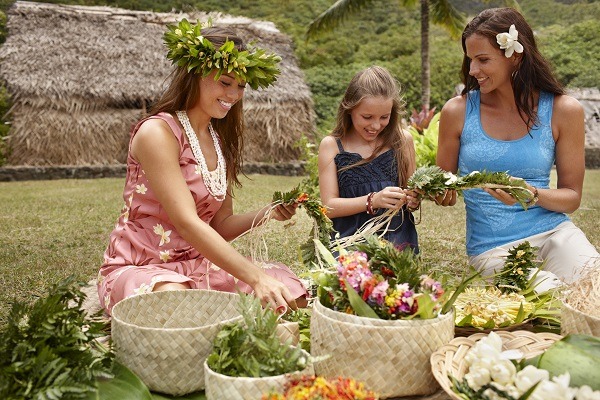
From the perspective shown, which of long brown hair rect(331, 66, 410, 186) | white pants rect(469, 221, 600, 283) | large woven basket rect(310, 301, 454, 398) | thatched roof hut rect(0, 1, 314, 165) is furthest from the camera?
thatched roof hut rect(0, 1, 314, 165)

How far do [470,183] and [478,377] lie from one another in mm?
841

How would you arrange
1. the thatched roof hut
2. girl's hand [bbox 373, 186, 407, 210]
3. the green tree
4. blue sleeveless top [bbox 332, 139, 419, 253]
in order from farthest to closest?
the green tree < the thatched roof hut < blue sleeveless top [bbox 332, 139, 419, 253] < girl's hand [bbox 373, 186, 407, 210]

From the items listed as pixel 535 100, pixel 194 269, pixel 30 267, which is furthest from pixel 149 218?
pixel 30 267

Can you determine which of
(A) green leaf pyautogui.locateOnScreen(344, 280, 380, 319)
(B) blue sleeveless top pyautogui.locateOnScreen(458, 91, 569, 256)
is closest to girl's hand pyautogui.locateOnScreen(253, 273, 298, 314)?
(A) green leaf pyautogui.locateOnScreen(344, 280, 380, 319)

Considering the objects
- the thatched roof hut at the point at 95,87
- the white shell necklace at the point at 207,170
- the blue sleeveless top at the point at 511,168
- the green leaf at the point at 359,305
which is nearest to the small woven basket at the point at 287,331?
the green leaf at the point at 359,305

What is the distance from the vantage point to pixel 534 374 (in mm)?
1301

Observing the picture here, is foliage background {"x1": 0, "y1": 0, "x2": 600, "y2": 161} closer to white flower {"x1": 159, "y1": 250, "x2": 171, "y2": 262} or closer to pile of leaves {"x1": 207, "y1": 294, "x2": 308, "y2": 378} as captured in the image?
white flower {"x1": 159, "y1": 250, "x2": 171, "y2": 262}

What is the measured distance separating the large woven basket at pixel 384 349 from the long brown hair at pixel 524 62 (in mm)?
1620

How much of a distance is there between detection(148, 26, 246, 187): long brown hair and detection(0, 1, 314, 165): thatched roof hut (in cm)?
1036

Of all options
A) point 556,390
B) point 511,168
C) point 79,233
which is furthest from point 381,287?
point 79,233

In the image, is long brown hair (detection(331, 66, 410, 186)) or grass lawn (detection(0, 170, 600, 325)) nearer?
long brown hair (detection(331, 66, 410, 186))

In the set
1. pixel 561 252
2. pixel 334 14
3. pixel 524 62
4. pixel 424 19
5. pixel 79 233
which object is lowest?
pixel 79 233

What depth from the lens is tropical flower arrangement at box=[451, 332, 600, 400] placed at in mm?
1248

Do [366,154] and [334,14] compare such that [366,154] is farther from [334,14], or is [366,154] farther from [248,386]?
[334,14]
